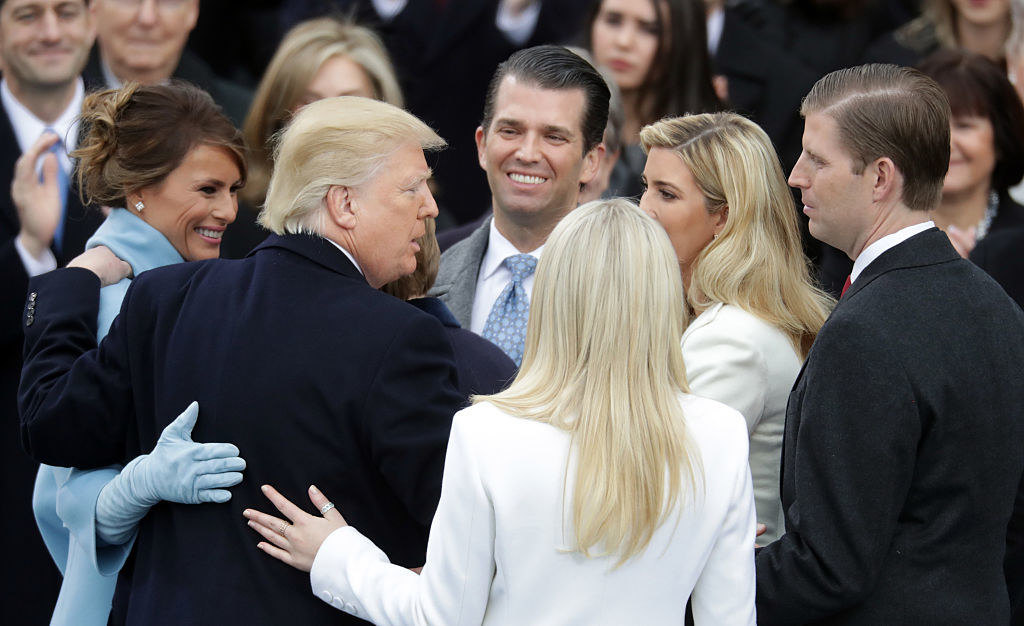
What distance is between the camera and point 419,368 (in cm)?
239

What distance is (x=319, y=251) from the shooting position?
2.50 meters

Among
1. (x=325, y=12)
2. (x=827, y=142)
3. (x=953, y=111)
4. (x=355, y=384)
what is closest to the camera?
(x=355, y=384)

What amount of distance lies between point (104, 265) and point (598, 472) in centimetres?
147

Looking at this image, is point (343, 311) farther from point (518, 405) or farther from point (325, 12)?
point (325, 12)

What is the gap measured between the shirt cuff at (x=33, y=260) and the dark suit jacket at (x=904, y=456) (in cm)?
261

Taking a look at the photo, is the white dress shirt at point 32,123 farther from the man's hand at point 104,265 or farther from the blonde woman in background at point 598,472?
the blonde woman in background at point 598,472

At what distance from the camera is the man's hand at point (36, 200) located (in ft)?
12.9

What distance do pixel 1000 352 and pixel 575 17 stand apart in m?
3.77

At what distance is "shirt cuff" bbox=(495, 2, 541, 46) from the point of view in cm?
566

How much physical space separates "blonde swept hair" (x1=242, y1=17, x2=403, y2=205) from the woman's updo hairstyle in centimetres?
148

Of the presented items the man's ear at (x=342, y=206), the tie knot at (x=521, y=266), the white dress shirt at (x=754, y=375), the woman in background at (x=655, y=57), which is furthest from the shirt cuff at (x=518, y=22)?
the man's ear at (x=342, y=206)

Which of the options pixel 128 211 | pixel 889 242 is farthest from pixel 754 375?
pixel 128 211

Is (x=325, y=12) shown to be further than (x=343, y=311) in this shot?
Yes

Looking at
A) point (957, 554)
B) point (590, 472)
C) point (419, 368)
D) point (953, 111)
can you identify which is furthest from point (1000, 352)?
point (953, 111)
